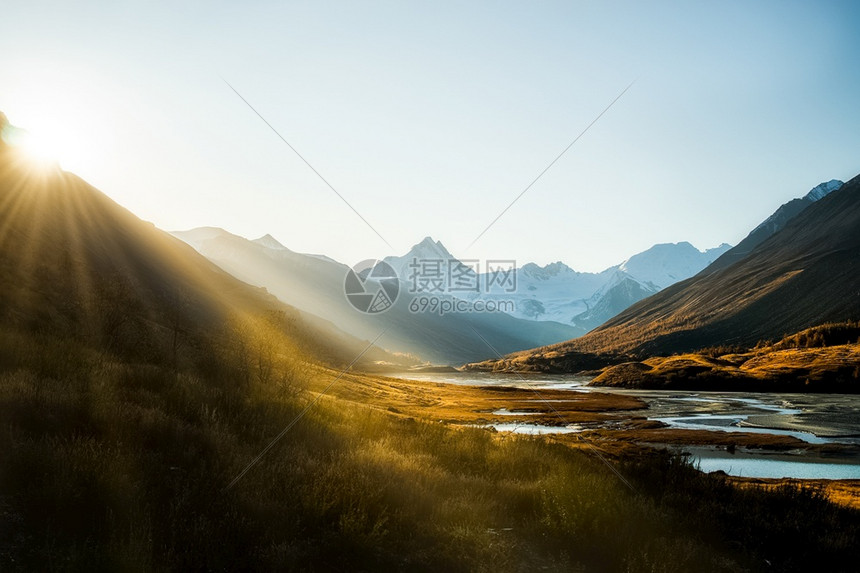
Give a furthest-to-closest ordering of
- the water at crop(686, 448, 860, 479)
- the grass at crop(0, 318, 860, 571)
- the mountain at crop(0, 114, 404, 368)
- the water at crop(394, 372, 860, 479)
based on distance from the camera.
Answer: the water at crop(394, 372, 860, 479), the water at crop(686, 448, 860, 479), the mountain at crop(0, 114, 404, 368), the grass at crop(0, 318, 860, 571)

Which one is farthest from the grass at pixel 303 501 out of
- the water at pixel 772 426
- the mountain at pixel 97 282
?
the water at pixel 772 426

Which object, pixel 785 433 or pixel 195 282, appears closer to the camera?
pixel 785 433

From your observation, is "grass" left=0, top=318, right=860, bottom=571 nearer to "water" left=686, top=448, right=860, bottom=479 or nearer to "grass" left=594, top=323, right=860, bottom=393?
"water" left=686, top=448, right=860, bottom=479

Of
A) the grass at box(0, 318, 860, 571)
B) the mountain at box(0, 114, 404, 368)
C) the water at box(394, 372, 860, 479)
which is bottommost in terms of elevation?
the water at box(394, 372, 860, 479)

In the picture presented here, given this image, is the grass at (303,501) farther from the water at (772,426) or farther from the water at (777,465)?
the water at (777,465)

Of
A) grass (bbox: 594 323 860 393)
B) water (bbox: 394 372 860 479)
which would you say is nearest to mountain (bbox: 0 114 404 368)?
water (bbox: 394 372 860 479)

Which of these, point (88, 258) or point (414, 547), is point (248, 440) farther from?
point (88, 258)

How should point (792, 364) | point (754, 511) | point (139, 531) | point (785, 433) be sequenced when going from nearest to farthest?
point (139, 531) → point (754, 511) → point (785, 433) → point (792, 364)

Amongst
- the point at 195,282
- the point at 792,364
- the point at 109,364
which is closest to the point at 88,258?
the point at 195,282

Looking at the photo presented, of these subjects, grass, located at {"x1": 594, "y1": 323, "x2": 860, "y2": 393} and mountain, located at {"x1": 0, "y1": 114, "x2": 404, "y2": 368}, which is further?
grass, located at {"x1": 594, "y1": 323, "x2": 860, "y2": 393}

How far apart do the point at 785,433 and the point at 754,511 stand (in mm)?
36689

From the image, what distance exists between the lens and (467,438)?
17031 millimetres

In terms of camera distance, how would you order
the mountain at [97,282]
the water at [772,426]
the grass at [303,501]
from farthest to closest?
the water at [772,426] < the mountain at [97,282] < the grass at [303,501]

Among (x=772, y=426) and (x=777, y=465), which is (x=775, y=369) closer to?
(x=772, y=426)
